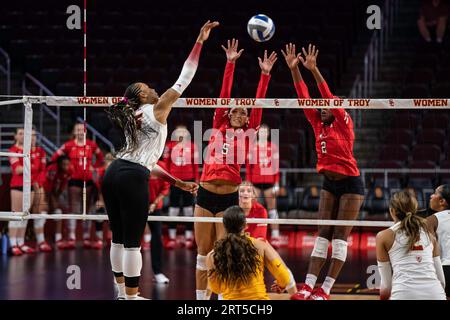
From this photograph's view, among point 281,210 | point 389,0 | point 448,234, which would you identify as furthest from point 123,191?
point 389,0

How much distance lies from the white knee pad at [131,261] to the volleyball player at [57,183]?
6000 mm

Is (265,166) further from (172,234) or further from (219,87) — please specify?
(219,87)

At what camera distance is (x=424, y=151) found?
13.6m

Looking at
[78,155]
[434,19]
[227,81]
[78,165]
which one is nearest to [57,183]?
[78,165]

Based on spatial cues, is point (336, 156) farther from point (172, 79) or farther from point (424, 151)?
point (172, 79)

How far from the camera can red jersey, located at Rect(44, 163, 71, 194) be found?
1242 cm

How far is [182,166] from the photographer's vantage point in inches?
448

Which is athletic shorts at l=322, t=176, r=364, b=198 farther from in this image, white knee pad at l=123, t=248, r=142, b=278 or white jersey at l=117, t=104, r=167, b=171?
white knee pad at l=123, t=248, r=142, b=278

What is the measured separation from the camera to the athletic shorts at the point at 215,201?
7621 mm

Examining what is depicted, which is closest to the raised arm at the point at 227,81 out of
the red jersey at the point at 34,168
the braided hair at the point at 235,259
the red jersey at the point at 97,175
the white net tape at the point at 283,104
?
the white net tape at the point at 283,104

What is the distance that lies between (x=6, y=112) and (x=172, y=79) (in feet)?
9.95

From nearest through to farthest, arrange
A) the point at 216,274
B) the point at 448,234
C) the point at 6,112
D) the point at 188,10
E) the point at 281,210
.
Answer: the point at 216,274 < the point at 448,234 < the point at 281,210 < the point at 6,112 < the point at 188,10

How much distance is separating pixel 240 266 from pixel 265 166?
582 cm
